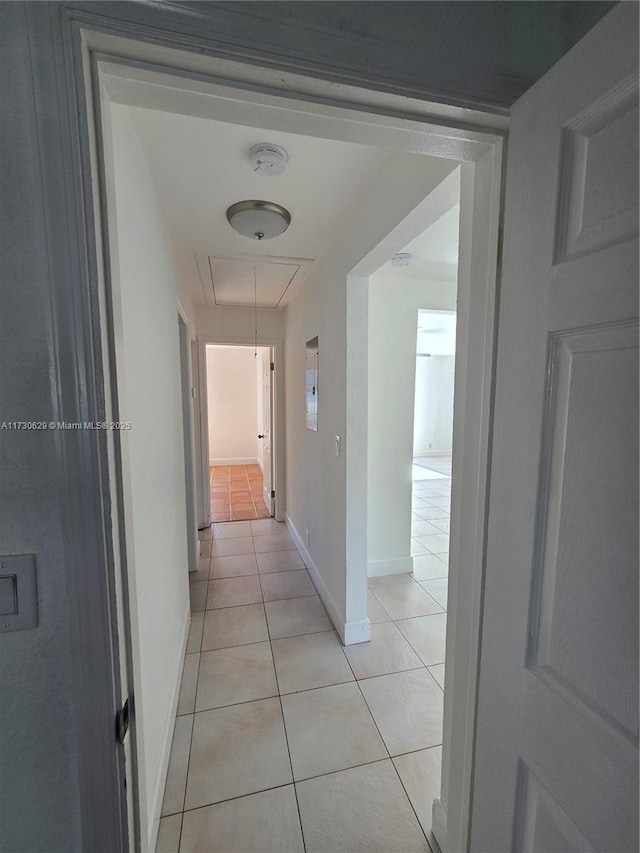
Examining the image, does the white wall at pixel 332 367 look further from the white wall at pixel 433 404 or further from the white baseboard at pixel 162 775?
the white wall at pixel 433 404

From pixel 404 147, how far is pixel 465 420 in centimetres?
70

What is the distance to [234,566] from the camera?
311 centimetres

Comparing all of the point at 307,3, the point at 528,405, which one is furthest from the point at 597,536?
the point at 307,3

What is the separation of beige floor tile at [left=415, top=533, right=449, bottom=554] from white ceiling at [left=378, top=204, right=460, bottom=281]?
2.53 metres

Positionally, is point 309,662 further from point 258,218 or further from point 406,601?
point 258,218

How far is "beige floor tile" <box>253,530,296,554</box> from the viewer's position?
11.4 feet

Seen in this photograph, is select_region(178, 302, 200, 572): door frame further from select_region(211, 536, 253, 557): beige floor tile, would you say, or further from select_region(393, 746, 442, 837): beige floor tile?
select_region(393, 746, 442, 837): beige floor tile

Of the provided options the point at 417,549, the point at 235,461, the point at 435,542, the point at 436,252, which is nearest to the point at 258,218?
the point at 436,252

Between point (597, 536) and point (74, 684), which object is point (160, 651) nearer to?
point (74, 684)

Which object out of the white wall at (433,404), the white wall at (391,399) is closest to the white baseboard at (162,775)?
the white wall at (391,399)

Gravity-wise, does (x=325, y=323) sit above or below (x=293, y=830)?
above

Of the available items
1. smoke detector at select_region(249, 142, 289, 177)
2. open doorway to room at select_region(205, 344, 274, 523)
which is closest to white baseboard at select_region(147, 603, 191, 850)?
smoke detector at select_region(249, 142, 289, 177)

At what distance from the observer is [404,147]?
2.64ft

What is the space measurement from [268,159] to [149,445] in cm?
120
